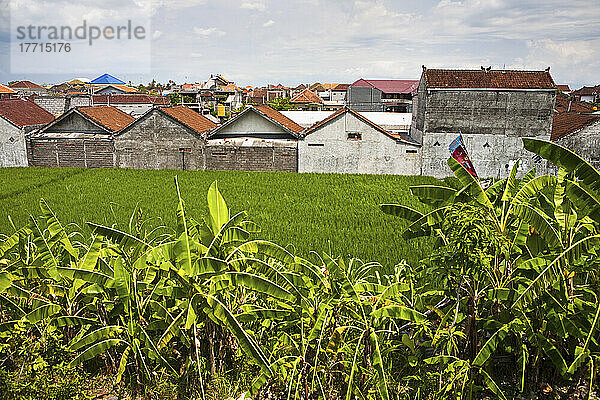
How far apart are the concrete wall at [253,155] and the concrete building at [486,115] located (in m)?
4.86

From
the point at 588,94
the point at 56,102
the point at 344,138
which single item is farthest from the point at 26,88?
the point at 588,94

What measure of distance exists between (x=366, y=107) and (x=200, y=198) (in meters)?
32.0

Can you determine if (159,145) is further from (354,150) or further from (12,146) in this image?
(354,150)

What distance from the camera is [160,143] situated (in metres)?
16.9

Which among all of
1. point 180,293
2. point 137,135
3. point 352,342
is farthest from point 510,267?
point 137,135

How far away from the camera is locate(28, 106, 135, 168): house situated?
17031 millimetres

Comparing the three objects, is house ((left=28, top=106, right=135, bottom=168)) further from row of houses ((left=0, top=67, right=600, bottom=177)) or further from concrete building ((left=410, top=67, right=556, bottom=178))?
concrete building ((left=410, top=67, right=556, bottom=178))

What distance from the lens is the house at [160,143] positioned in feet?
54.9

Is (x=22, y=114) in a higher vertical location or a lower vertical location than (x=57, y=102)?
lower

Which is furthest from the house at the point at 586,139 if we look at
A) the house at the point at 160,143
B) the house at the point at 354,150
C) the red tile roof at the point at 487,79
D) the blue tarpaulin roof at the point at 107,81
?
the blue tarpaulin roof at the point at 107,81

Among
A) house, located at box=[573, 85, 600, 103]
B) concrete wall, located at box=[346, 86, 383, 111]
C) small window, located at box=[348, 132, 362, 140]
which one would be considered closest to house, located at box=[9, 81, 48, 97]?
concrete wall, located at box=[346, 86, 383, 111]

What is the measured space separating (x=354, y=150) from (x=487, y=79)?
210 inches

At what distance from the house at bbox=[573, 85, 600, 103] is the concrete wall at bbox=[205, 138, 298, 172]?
181ft

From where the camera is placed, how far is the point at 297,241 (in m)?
7.77
